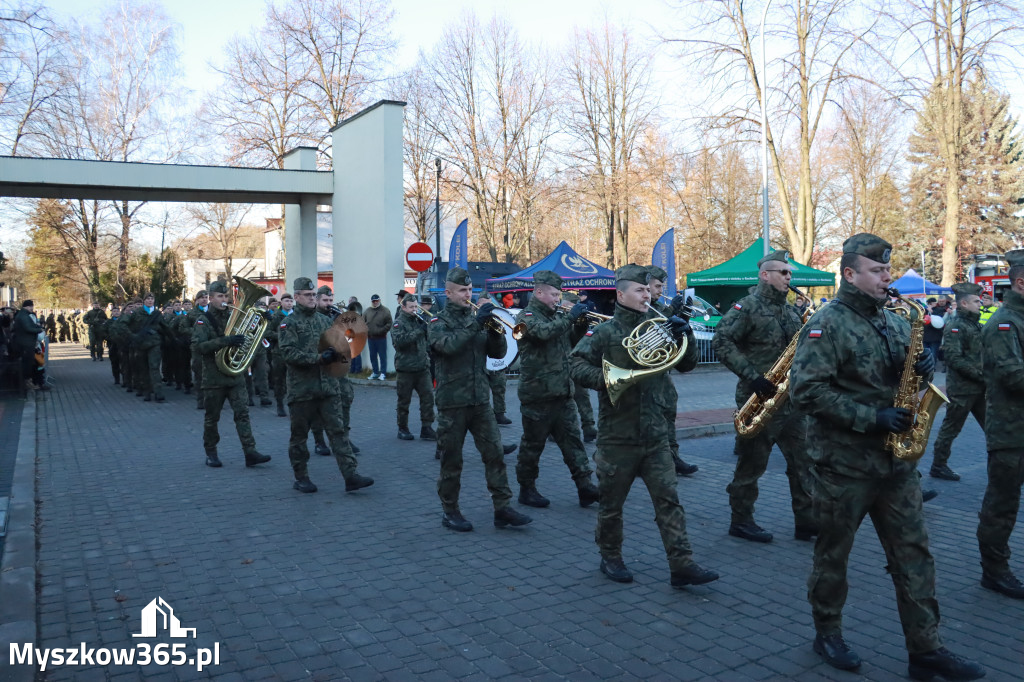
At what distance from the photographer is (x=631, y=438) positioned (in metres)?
5.24

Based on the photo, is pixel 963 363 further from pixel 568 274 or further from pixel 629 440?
pixel 568 274

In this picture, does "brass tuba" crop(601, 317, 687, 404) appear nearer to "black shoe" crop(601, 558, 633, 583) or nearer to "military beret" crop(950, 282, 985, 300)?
"black shoe" crop(601, 558, 633, 583)

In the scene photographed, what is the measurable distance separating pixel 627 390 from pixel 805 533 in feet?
6.83

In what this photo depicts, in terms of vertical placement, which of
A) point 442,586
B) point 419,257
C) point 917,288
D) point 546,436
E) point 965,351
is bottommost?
point 442,586

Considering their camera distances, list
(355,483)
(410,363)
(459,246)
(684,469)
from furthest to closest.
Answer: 1. (459,246)
2. (410,363)
3. (684,469)
4. (355,483)

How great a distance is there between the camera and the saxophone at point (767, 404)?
5.49 metres

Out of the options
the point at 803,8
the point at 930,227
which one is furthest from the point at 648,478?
the point at 930,227

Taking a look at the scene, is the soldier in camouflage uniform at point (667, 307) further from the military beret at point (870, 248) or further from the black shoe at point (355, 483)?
the black shoe at point (355, 483)

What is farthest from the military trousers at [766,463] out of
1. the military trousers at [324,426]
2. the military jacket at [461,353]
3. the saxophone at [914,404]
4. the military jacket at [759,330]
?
the military trousers at [324,426]

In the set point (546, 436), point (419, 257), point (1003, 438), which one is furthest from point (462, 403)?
point (419, 257)

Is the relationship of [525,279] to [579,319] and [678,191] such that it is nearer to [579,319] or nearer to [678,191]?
[579,319]

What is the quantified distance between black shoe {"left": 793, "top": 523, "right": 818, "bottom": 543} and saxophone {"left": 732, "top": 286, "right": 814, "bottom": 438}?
38.0 inches

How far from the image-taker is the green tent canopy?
22.4 meters

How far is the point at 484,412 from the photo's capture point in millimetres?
6766
